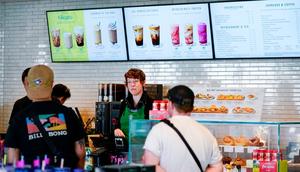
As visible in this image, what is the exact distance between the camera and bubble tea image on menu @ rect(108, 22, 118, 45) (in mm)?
6902

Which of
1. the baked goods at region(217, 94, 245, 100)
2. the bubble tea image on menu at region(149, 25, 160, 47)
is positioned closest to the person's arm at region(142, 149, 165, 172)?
the baked goods at region(217, 94, 245, 100)

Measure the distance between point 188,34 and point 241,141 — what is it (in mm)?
2220

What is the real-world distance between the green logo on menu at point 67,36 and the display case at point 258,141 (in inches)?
116

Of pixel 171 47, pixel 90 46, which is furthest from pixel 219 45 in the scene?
pixel 90 46

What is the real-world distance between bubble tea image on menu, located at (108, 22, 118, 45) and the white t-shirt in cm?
350

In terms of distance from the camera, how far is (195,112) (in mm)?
5090

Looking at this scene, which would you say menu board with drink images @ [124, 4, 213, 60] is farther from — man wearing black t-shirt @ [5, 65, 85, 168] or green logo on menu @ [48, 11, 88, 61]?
man wearing black t-shirt @ [5, 65, 85, 168]

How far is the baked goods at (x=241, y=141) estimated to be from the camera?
463 centimetres

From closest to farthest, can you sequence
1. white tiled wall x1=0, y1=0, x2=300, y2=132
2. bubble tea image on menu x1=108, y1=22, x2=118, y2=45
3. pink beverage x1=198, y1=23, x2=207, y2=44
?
white tiled wall x1=0, y1=0, x2=300, y2=132
pink beverage x1=198, y1=23, x2=207, y2=44
bubble tea image on menu x1=108, y1=22, x2=118, y2=45

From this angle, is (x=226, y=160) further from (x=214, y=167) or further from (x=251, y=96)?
(x=214, y=167)

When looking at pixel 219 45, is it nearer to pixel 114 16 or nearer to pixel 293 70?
pixel 293 70

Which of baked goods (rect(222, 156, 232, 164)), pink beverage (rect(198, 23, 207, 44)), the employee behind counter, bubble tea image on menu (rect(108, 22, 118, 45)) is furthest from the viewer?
bubble tea image on menu (rect(108, 22, 118, 45))

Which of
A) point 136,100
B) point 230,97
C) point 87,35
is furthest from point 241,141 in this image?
point 87,35

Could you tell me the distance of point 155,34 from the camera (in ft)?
22.0
